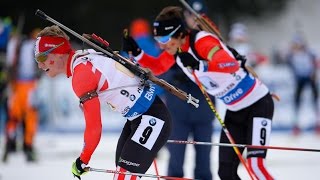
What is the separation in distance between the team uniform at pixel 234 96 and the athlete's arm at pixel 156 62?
123 mm

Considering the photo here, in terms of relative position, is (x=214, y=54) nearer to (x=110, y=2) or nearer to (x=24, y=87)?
(x=24, y=87)

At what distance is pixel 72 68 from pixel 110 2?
14.2m

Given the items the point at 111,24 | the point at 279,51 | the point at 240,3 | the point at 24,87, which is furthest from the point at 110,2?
the point at 24,87

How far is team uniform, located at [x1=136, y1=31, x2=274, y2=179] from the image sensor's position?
5.09m

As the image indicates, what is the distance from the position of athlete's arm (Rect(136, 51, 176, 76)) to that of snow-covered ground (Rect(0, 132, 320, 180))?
6.92ft

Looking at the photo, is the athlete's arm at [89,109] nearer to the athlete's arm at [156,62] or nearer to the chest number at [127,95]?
the chest number at [127,95]

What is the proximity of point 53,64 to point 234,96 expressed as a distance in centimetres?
168

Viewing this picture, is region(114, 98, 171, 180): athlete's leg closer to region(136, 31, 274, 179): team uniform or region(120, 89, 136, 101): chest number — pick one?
region(120, 89, 136, 101): chest number

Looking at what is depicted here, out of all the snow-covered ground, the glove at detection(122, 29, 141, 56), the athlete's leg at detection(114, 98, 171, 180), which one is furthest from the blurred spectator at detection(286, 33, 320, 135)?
the athlete's leg at detection(114, 98, 171, 180)

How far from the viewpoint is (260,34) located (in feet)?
→ 63.2

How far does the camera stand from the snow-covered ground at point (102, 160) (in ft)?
25.8

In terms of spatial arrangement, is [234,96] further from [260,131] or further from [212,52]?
[212,52]

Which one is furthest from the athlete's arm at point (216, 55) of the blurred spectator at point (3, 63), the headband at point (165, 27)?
the blurred spectator at point (3, 63)

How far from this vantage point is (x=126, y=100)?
4.42 metres
